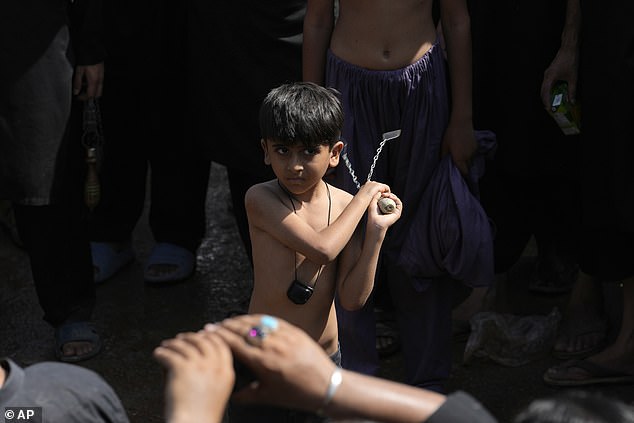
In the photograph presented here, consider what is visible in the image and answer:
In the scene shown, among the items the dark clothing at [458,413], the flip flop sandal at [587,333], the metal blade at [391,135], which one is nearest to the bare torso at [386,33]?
Answer: the metal blade at [391,135]

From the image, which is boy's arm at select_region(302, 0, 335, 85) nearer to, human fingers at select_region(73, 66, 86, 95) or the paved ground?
human fingers at select_region(73, 66, 86, 95)

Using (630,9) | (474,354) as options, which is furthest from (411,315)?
(630,9)

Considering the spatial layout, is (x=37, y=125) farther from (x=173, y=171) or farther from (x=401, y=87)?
(x=401, y=87)

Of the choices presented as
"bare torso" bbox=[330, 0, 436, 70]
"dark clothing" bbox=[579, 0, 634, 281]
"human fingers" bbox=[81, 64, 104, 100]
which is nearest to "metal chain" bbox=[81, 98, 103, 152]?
"human fingers" bbox=[81, 64, 104, 100]

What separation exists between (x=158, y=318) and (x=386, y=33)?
1.71m

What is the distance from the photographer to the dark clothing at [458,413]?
1826 millimetres

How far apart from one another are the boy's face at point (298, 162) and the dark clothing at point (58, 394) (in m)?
0.92

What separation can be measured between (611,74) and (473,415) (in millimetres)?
2075

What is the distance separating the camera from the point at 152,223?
4.87 metres

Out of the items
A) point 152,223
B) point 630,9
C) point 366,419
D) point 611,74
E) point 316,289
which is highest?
point 630,9

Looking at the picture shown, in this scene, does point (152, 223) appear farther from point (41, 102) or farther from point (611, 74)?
point (611, 74)

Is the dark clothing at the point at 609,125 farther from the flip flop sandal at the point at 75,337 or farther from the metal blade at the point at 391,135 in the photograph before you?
the flip flop sandal at the point at 75,337

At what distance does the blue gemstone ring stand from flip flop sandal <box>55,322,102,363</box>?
252 centimetres

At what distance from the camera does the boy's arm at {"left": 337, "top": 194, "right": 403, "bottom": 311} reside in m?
2.84
